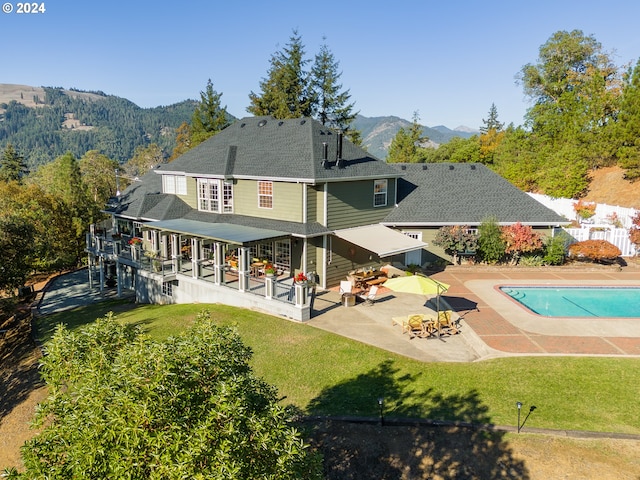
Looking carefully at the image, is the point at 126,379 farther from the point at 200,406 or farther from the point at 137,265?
the point at 137,265

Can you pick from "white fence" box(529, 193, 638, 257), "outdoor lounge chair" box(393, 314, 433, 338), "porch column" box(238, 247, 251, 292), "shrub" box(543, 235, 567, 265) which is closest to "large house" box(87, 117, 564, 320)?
"porch column" box(238, 247, 251, 292)

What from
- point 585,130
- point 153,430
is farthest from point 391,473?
point 585,130

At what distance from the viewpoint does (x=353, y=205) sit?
27.6 m

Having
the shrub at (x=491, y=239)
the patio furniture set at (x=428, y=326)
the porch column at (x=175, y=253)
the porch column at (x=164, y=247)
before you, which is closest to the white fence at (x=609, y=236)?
the shrub at (x=491, y=239)

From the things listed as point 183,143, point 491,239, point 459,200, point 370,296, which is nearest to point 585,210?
point 459,200

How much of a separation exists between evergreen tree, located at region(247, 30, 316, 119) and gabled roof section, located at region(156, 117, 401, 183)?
32.9m

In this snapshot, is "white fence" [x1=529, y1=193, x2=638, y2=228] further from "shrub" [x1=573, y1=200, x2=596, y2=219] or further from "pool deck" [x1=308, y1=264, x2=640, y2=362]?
"pool deck" [x1=308, y1=264, x2=640, y2=362]

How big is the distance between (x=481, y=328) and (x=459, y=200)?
15.0 metres

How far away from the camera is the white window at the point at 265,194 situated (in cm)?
2681

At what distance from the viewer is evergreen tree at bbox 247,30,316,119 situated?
6438cm

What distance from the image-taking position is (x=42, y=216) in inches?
1460

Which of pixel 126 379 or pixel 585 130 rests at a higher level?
pixel 585 130

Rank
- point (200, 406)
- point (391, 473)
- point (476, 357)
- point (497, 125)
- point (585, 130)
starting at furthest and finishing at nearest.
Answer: point (497, 125), point (585, 130), point (476, 357), point (391, 473), point (200, 406)

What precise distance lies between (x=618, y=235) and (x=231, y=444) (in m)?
36.5
